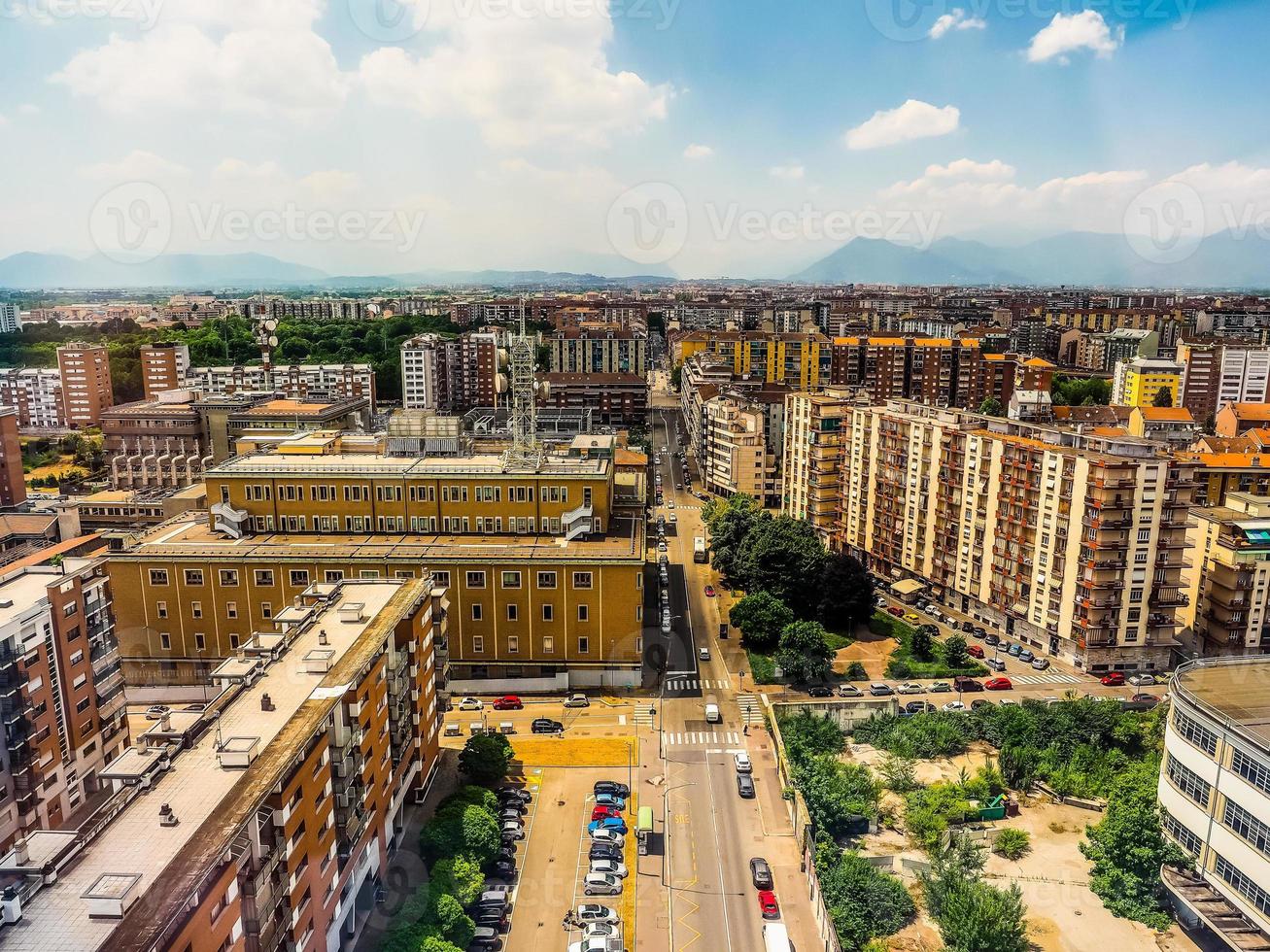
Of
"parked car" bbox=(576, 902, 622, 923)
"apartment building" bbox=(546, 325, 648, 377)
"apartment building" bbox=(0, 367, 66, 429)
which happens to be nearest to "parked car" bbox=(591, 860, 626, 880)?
"parked car" bbox=(576, 902, 622, 923)

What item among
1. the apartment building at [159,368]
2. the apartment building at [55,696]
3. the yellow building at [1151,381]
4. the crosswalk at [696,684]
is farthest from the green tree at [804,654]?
the apartment building at [159,368]

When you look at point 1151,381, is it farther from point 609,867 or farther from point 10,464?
point 10,464

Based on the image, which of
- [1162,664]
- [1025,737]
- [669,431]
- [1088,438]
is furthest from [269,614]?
[669,431]

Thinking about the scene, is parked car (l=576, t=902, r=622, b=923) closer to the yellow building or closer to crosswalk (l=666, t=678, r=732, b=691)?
crosswalk (l=666, t=678, r=732, b=691)

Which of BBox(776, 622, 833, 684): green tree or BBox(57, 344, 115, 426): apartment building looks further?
BBox(57, 344, 115, 426): apartment building

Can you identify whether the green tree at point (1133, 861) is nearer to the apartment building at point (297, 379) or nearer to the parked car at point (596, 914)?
the parked car at point (596, 914)

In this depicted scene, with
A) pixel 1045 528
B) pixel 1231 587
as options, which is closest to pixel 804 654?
pixel 1045 528

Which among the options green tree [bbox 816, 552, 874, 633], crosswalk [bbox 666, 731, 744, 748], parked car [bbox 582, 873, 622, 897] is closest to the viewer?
parked car [bbox 582, 873, 622, 897]
